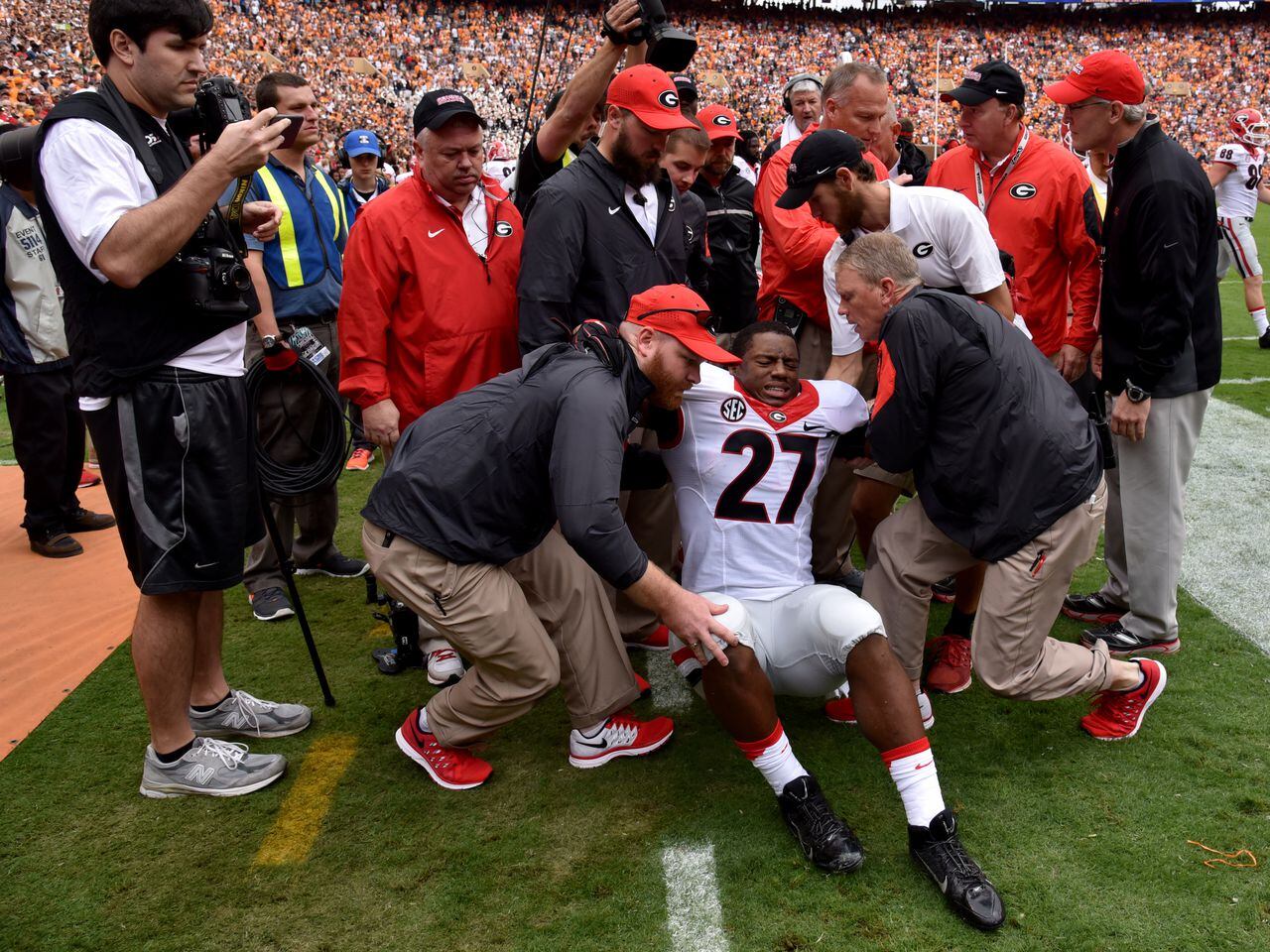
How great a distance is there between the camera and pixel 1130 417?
3.64 meters

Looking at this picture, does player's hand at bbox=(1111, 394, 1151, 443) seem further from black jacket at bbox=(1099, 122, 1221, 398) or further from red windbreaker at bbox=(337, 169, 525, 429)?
red windbreaker at bbox=(337, 169, 525, 429)

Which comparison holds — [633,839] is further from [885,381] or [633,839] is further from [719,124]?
[719,124]

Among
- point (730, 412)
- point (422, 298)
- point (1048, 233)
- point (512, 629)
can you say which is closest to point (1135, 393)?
point (1048, 233)

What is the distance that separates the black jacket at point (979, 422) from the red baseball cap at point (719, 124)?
2.10 m

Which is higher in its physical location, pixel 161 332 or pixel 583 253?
pixel 583 253

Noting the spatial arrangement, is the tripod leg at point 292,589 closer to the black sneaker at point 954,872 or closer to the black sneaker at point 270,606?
the black sneaker at point 270,606

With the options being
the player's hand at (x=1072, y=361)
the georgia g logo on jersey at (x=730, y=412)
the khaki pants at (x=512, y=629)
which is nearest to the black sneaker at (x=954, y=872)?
the khaki pants at (x=512, y=629)

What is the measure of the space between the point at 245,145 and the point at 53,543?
364cm

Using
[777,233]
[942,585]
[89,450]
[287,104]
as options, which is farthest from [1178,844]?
[89,450]

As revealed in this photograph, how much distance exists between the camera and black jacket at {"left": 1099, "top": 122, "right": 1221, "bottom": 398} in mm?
3453

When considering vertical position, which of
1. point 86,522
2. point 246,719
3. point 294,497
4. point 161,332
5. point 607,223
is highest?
point 607,223

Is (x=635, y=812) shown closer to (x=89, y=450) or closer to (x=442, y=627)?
(x=442, y=627)

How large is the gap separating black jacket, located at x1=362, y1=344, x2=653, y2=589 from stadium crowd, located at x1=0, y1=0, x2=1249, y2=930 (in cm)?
1

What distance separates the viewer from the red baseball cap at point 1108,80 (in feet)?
11.7
